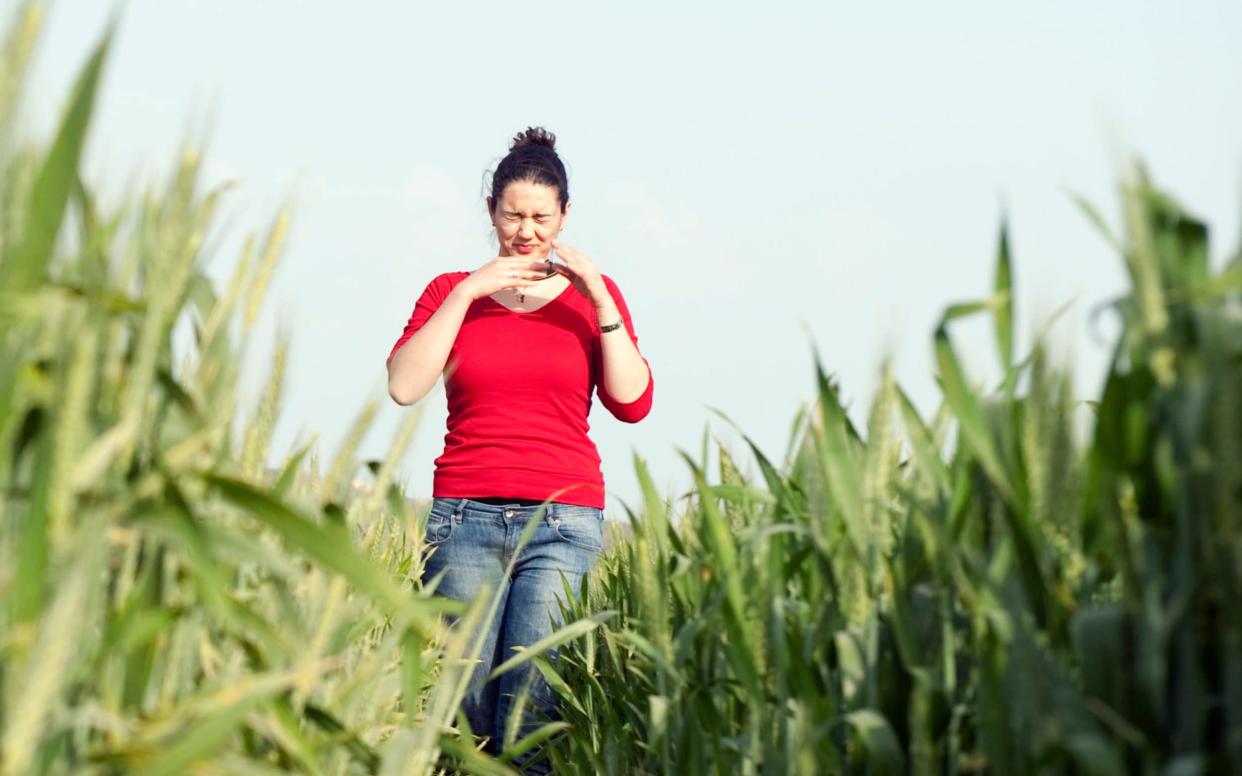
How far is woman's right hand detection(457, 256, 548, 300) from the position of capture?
346 centimetres

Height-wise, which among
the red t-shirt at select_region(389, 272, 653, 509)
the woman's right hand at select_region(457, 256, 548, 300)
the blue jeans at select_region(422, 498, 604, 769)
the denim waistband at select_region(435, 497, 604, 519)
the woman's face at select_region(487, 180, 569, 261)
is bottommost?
the blue jeans at select_region(422, 498, 604, 769)

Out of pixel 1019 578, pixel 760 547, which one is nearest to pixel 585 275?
pixel 760 547

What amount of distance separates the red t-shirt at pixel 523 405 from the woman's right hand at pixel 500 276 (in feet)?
0.52

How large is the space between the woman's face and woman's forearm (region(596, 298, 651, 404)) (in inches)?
11.3

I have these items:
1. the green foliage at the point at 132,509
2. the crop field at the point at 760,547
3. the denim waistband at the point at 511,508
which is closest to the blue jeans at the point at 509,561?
the denim waistband at the point at 511,508

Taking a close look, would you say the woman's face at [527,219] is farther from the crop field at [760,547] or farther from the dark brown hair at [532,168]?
the crop field at [760,547]

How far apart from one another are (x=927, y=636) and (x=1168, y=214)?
21.9 inches

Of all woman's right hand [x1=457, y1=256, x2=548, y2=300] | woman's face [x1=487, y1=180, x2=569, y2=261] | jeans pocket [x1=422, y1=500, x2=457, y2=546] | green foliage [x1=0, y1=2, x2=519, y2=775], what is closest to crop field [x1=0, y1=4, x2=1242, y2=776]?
green foliage [x1=0, y1=2, x2=519, y2=775]

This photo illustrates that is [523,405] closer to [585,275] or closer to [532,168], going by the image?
[585,275]

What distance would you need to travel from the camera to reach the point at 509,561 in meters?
3.48

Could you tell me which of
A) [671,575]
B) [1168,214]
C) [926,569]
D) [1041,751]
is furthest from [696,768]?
[1168,214]

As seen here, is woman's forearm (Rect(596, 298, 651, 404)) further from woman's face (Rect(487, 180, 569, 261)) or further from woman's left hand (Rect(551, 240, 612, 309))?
woman's face (Rect(487, 180, 569, 261))

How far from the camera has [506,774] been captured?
1509mm

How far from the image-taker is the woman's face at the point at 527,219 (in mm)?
3723
